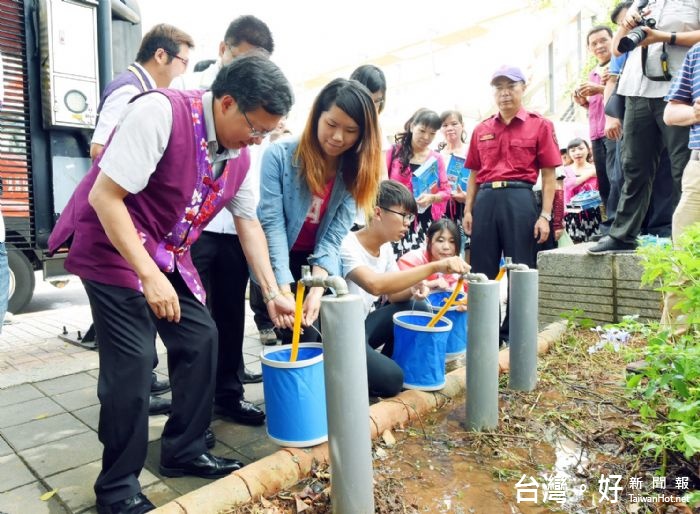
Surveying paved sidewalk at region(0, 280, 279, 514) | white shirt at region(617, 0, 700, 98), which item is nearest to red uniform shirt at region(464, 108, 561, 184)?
white shirt at region(617, 0, 700, 98)

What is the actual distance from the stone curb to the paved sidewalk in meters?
0.32

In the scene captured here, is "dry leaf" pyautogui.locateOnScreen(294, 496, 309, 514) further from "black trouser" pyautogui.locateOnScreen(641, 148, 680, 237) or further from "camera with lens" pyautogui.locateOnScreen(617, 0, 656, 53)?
"black trouser" pyautogui.locateOnScreen(641, 148, 680, 237)

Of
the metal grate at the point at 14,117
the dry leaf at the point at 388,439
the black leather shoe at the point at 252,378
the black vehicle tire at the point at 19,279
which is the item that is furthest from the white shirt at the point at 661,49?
the black vehicle tire at the point at 19,279

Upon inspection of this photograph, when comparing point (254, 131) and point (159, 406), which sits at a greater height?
point (254, 131)

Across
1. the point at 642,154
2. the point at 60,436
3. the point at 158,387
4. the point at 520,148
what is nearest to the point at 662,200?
the point at 642,154

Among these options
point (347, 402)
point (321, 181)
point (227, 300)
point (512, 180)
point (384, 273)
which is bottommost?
point (347, 402)

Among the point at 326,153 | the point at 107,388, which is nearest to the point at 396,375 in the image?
the point at 326,153

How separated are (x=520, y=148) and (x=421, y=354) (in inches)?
81.5

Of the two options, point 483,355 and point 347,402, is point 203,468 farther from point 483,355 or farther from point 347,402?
point 483,355

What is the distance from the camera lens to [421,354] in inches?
116

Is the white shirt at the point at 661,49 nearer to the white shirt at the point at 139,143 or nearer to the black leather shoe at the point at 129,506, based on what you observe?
the white shirt at the point at 139,143

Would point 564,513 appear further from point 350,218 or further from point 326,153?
point 326,153

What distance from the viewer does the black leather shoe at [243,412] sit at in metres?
2.89

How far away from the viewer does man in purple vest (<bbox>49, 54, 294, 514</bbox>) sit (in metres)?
1.81
